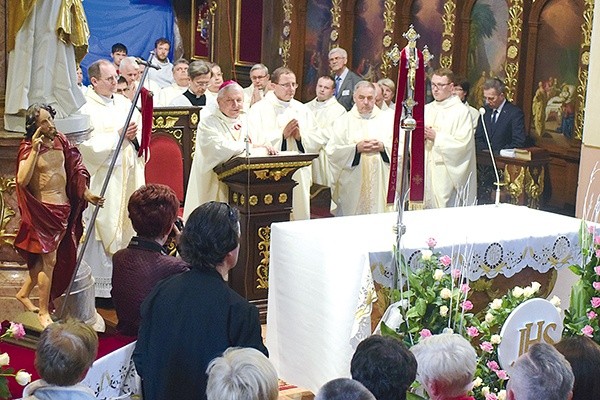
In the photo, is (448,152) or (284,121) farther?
(448,152)

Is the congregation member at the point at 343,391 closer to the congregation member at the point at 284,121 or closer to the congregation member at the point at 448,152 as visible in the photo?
the congregation member at the point at 284,121

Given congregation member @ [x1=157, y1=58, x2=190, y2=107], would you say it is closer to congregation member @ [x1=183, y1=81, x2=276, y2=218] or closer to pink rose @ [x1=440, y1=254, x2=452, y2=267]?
congregation member @ [x1=183, y1=81, x2=276, y2=218]

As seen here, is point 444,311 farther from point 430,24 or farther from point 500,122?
point 430,24

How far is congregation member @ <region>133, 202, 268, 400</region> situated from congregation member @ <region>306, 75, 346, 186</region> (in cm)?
624

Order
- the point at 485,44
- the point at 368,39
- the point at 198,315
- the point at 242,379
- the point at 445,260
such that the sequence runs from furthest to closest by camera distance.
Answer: the point at 368,39 → the point at 485,44 → the point at 445,260 → the point at 198,315 → the point at 242,379

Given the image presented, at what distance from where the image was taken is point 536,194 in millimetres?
10305

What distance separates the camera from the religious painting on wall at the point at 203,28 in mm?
16844

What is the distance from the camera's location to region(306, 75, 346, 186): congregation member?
10.1 metres

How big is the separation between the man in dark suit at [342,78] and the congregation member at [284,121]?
2.32 metres

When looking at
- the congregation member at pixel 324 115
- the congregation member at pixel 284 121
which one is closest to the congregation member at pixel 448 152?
the congregation member at pixel 324 115

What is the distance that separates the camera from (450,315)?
15.7 ft

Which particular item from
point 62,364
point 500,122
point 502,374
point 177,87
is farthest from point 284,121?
point 62,364

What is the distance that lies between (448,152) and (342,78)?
10.2 ft

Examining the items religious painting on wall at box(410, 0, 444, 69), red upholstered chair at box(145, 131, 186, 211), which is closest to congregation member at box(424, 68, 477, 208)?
religious painting on wall at box(410, 0, 444, 69)
